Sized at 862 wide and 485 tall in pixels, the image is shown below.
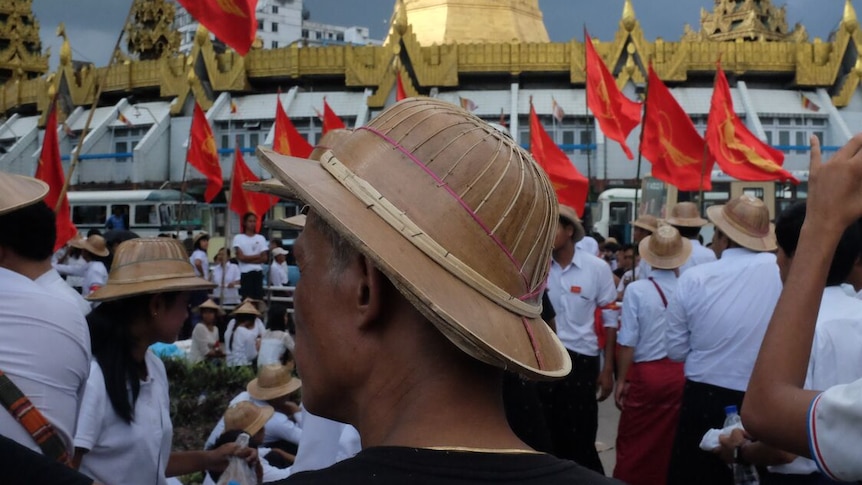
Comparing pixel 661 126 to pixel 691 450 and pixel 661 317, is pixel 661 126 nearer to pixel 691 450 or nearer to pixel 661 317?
pixel 661 317

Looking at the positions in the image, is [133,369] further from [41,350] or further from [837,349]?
[837,349]

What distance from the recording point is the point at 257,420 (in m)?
4.30

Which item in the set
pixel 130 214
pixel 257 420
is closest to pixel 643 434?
pixel 257 420

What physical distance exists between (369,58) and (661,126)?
57.4ft

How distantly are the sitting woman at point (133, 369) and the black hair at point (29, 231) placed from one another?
38 cm

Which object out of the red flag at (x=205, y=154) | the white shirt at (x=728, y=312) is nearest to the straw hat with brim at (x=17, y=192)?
the white shirt at (x=728, y=312)

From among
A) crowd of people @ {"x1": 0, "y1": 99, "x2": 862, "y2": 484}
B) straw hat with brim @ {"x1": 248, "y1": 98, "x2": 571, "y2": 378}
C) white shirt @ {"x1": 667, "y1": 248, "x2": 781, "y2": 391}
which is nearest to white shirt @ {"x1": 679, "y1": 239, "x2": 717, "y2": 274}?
white shirt @ {"x1": 667, "y1": 248, "x2": 781, "y2": 391}

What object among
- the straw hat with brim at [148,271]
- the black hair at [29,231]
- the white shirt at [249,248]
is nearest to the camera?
the black hair at [29,231]

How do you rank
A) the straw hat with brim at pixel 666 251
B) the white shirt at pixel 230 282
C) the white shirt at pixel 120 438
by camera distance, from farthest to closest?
1. the white shirt at pixel 230 282
2. the straw hat with brim at pixel 666 251
3. the white shirt at pixel 120 438

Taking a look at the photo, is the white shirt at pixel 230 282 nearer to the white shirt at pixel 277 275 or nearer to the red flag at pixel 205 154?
the white shirt at pixel 277 275

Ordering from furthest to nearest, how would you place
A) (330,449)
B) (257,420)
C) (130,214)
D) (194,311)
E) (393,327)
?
(130,214) → (194,311) → (257,420) → (330,449) → (393,327)

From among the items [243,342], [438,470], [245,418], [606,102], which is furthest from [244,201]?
[438,470]

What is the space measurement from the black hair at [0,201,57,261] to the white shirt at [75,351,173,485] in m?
0.38

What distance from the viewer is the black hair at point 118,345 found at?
252cm
